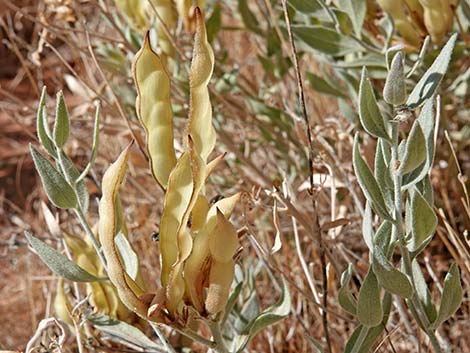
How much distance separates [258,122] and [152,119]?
0.64 metres

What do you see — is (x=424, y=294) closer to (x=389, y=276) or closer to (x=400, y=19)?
(x=389, y=276)

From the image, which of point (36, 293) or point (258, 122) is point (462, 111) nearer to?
point (258, 122)

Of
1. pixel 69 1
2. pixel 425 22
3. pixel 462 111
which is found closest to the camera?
pixel 425 22

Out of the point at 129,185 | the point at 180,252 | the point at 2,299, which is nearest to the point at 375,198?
the point at 180,252

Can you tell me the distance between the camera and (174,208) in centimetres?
68

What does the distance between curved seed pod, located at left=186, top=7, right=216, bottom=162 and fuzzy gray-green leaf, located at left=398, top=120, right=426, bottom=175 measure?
0.14 meters

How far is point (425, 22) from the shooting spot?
1014mm

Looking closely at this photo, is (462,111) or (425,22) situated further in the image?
(462,111)

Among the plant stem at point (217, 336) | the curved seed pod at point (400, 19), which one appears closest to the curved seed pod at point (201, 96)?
the plant stem at point (217, 336)

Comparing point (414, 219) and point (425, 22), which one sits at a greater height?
point (425, 22)

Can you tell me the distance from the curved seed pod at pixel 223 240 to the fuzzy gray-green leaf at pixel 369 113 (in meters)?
0.13

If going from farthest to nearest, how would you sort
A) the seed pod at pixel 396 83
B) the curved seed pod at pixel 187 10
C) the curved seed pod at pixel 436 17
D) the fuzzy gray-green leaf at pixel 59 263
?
1. the curved seed pod at pixel 187 10
2. the curved seed pod at pixel 436 17
3. the fuzzy gray-green leaf at pixel 59 263
4. the seed pod at pixel 396 83

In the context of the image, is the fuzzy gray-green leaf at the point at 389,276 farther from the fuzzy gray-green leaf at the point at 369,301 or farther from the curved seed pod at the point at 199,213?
the curved seed pod at the point at 199,213

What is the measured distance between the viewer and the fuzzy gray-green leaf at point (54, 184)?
2.48 feet
